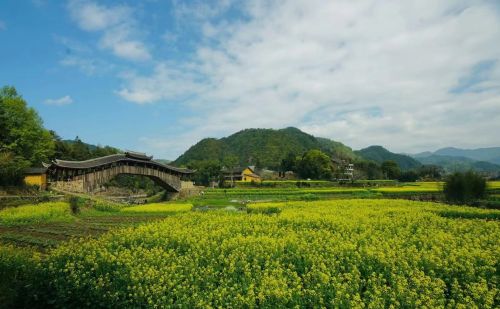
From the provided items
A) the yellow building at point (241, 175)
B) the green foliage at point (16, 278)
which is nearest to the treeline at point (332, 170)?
the yellow building at point (241, 175)

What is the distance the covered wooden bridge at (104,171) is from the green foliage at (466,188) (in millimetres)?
39532

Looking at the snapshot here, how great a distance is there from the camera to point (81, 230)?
19.6 metres

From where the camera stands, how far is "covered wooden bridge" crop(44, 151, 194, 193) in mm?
40156

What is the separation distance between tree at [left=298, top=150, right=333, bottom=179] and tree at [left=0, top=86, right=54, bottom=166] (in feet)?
214

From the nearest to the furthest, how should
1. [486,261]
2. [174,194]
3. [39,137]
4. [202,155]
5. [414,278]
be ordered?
[414,278] → [486,261] → [39,137] → [174,194] → [202,155]

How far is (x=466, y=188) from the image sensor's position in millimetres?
35406

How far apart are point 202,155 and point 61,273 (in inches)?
5248

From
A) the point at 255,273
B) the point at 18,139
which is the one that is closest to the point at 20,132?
the point at 18,139

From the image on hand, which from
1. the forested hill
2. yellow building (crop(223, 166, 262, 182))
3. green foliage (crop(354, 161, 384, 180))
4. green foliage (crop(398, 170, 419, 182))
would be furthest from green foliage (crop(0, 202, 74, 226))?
the forested hill

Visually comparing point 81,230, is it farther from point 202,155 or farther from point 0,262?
point 202,155

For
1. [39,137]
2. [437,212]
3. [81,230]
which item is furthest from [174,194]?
[437,212]

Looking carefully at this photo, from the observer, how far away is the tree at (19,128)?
1576 inches

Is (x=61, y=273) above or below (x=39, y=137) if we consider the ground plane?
below

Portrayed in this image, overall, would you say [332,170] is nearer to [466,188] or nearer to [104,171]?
[466,188]
